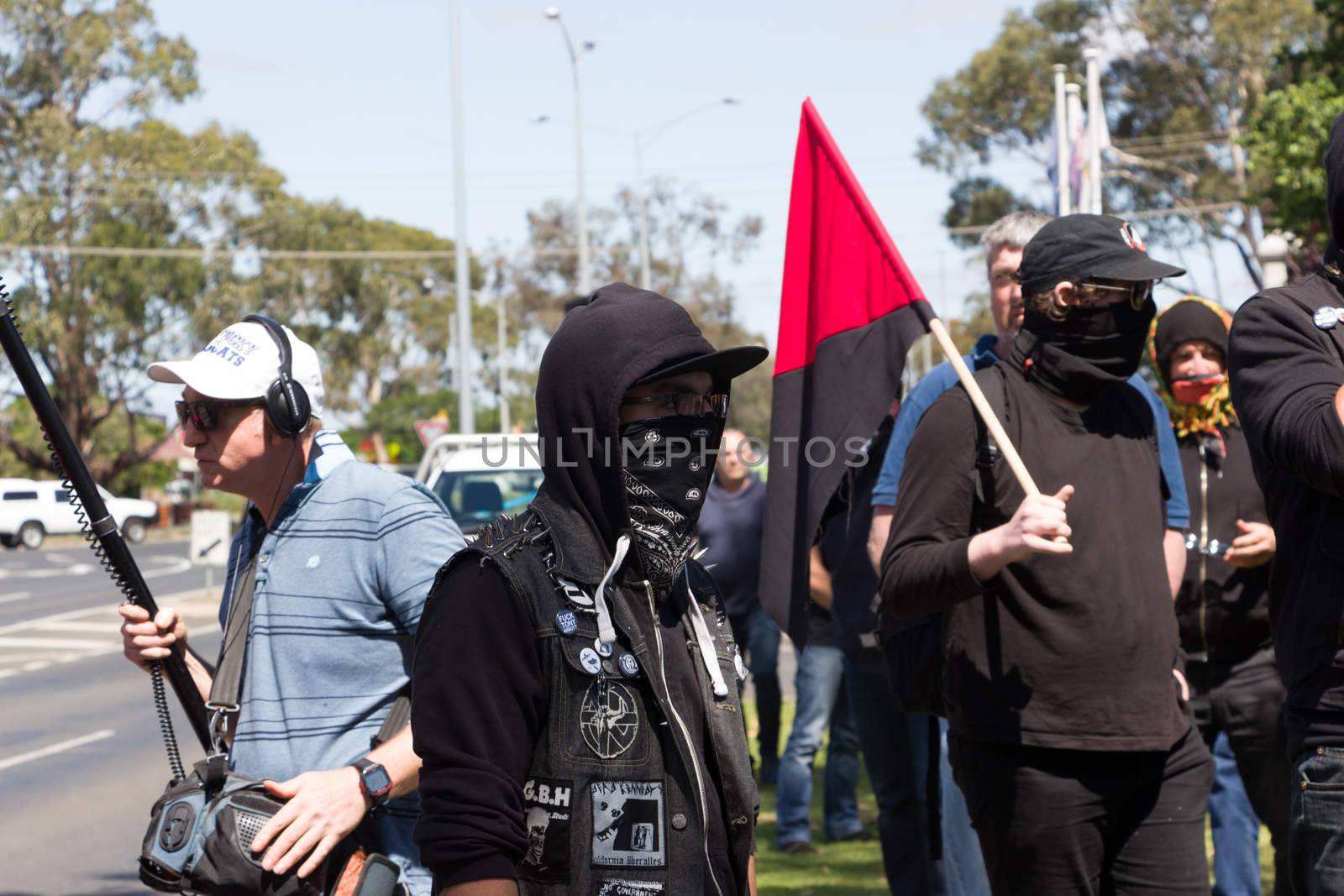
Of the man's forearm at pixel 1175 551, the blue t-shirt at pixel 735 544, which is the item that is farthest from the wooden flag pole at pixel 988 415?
the blue t-shirt at pixel 735 544

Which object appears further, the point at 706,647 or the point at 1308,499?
the point at 1308,499

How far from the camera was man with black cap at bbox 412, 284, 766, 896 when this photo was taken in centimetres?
212

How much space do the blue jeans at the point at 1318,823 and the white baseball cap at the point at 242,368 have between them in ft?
6.60

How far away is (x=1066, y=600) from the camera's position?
3387 millimetres

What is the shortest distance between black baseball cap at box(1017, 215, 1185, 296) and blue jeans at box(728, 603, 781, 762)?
5562mm

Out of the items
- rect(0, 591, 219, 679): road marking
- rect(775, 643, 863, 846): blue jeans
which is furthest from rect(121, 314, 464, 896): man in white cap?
rect(0, 591, 219, 679): road marking

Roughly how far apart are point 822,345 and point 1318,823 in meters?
1.64

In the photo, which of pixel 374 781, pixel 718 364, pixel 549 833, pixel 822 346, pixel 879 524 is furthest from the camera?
pixel 879 524

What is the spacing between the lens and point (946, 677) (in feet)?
11.8

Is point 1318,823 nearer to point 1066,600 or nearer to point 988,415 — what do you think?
point 1066,600

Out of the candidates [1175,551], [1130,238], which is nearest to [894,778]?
[1175,551]

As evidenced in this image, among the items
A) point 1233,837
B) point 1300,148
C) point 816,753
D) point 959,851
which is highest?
point 1300,148

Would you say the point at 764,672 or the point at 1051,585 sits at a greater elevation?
the point at 1051,585

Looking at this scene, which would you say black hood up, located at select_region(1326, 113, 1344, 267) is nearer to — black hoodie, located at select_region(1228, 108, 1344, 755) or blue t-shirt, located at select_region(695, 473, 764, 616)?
black hoodie, located at select_region(1228, 108, 1344, 755)
